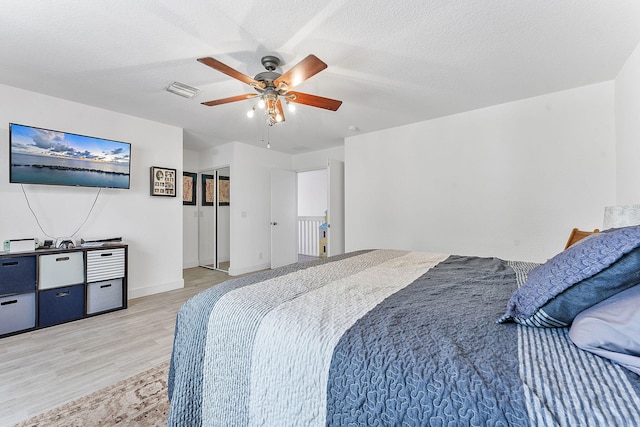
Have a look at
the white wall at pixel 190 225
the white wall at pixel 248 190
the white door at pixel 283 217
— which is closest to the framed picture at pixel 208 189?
the white wall at pixel 190 225

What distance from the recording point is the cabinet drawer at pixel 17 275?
8.25 ft

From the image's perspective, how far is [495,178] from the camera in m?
3.32

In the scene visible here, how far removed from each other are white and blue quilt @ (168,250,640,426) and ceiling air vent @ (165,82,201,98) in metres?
2.27

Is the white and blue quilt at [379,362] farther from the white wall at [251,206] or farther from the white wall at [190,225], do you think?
the white wall at [190,225]

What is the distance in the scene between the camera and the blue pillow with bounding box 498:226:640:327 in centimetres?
74

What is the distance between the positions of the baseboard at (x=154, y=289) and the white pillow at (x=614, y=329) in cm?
436

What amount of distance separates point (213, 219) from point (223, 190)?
0.68 metres

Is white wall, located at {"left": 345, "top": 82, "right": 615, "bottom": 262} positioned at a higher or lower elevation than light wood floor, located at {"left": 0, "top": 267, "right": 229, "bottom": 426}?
higher

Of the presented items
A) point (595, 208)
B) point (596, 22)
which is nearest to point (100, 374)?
point (596, 22)

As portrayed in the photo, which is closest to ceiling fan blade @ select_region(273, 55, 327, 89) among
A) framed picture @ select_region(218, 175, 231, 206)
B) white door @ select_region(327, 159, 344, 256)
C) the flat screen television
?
the flat screen television

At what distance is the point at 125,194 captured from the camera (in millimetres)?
3602

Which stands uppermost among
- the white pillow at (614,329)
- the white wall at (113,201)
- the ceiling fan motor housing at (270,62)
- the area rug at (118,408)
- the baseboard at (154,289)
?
the ceiling fan motor housing at (270,62)

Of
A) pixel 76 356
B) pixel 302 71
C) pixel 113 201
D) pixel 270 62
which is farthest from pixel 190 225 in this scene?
pixel 302 71

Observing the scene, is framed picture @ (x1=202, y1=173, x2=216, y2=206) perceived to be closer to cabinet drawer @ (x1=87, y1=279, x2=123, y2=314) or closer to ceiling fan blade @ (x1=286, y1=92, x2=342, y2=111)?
cabinet drawer @ (x1=87, y1=279, x2=123, y2=314)
